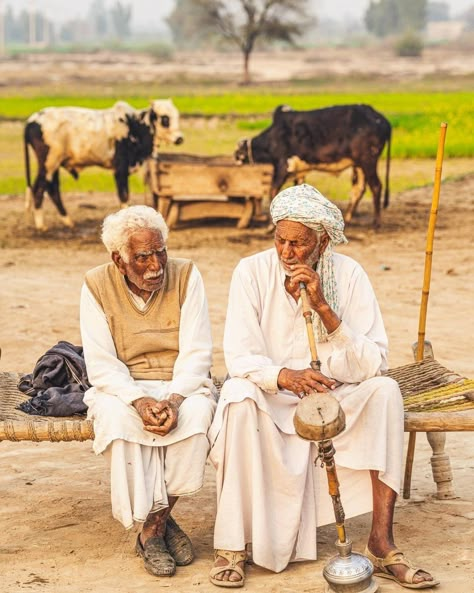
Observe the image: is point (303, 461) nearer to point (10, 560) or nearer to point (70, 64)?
point (10, 560)

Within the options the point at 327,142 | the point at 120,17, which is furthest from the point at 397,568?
the point at 120,17

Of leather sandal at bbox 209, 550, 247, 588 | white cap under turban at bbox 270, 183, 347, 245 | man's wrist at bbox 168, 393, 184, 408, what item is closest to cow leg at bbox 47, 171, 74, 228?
man's wrist at bbox 168, 393, 184, 408

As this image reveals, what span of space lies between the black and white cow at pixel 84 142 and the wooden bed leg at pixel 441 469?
8.79m

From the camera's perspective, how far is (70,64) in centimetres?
8362

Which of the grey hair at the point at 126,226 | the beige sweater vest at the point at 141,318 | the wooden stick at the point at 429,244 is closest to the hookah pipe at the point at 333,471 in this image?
the beige sweater vest at the point at 141,318

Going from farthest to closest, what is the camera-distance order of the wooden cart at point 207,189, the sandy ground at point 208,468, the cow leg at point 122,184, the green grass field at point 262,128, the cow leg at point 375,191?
the green grass field at point 262,128, the cow leg at point 122,184, the cow leg at point 375,191, the wooden cart at point 207,189, the sandy ground at point 208,468

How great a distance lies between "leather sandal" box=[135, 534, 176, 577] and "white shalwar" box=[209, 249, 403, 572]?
0.63 feet

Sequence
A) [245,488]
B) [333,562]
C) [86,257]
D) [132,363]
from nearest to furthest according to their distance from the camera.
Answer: [333,562]
[245,488]
[132,363]
[86,257]

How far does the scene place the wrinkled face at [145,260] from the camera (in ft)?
15.1

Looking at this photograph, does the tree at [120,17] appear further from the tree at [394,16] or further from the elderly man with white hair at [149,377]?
the elderly man with white hair at [149,377]

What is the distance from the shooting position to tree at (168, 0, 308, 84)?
64312mm

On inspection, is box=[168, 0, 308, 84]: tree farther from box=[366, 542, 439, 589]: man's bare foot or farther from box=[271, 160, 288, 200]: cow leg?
box=[366, 542, 439, 589]: man's bare foot

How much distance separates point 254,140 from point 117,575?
31.5ft

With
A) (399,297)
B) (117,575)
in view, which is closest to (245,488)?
(117,575)
